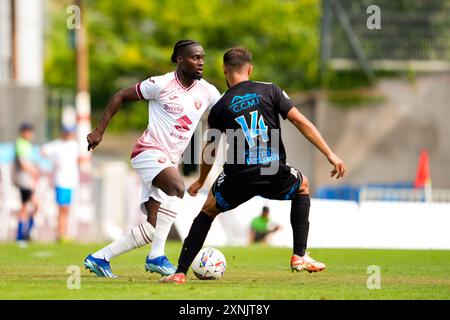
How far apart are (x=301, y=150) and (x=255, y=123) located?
20.6 meters

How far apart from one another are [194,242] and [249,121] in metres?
1.16

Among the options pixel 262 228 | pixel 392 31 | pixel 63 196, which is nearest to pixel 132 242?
pixel 262 228

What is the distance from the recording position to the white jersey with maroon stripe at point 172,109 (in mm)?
10953

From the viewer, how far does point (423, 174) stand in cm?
2477

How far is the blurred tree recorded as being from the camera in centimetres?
4538

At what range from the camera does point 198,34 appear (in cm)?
4581

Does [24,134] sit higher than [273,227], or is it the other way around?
[24,134]

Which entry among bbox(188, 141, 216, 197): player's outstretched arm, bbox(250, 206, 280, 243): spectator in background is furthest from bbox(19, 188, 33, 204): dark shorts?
bbox(188, 141, 216, 197): player's outstretched arm

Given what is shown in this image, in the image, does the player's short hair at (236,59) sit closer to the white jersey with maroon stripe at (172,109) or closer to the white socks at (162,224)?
the white jersey with maroon stripe at (172,109)

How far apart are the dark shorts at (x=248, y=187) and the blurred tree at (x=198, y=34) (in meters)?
33.9

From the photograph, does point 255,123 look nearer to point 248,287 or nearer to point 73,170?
point 248,287

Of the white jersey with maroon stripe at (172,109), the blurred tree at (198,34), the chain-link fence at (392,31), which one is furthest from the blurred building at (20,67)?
the white jersey with maroon stripe at (172,109)

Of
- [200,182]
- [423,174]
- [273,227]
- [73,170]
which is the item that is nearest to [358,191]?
[423,174]

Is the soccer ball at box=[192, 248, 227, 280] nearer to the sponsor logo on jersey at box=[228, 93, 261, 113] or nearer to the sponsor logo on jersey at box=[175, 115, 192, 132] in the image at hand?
the sponsor logo on jersey at box=[175, 115, 192, 132]
